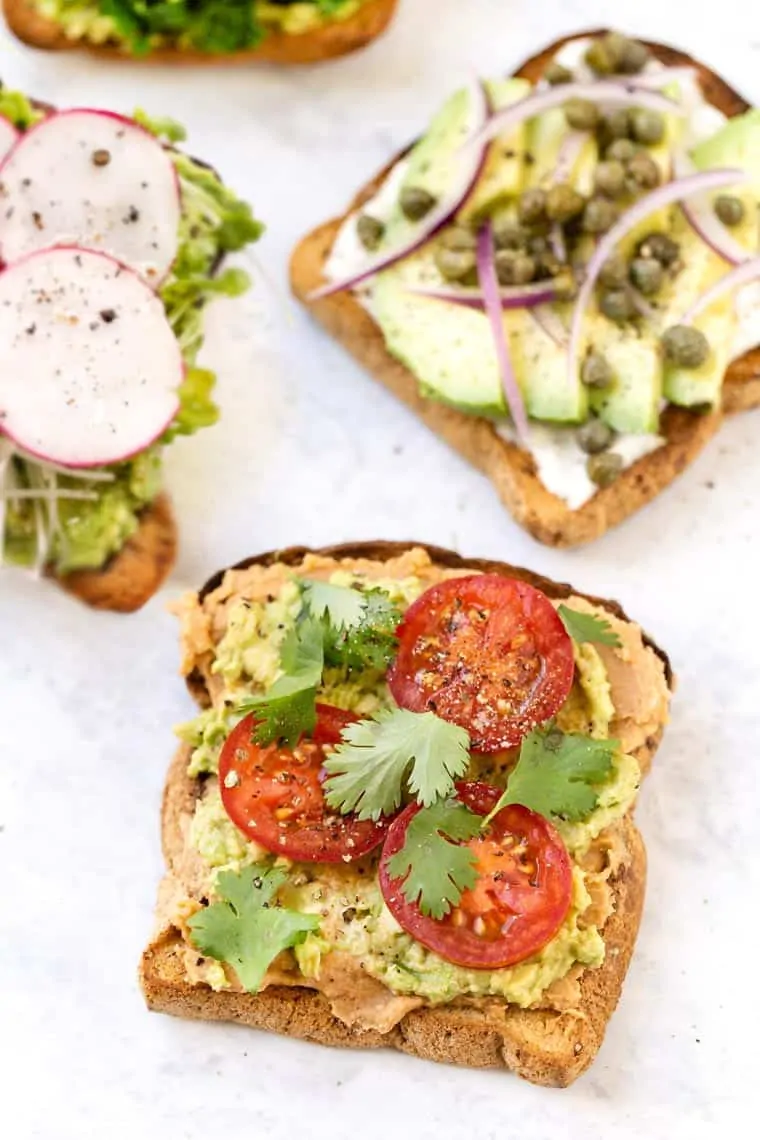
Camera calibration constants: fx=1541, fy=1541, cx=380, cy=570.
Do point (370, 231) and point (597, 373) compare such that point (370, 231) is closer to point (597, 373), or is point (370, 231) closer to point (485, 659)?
point (597, 373)

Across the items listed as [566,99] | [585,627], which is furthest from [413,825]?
[566,99]

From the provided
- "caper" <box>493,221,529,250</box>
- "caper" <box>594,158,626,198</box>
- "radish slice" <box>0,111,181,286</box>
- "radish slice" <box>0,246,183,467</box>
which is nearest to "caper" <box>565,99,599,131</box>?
"caper" <box>594,158,626,198</box>

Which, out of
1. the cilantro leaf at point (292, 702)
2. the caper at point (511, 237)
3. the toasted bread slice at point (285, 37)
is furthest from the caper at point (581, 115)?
the cilantro leaf at point (292, 702)

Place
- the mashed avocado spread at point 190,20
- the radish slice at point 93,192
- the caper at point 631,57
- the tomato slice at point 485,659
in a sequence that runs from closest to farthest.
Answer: the tomato slice at point 485,659
the radish slice at point 93,192
the caper at point 631,57
the mashed avocado spread at point 190,20

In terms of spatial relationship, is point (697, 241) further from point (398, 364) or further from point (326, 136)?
point (326, 136)

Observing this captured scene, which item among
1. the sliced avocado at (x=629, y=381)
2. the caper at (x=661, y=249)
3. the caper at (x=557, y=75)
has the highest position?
the caper at (x=557, y=75)

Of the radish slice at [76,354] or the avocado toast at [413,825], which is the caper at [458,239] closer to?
the radish slice at [76,354]
